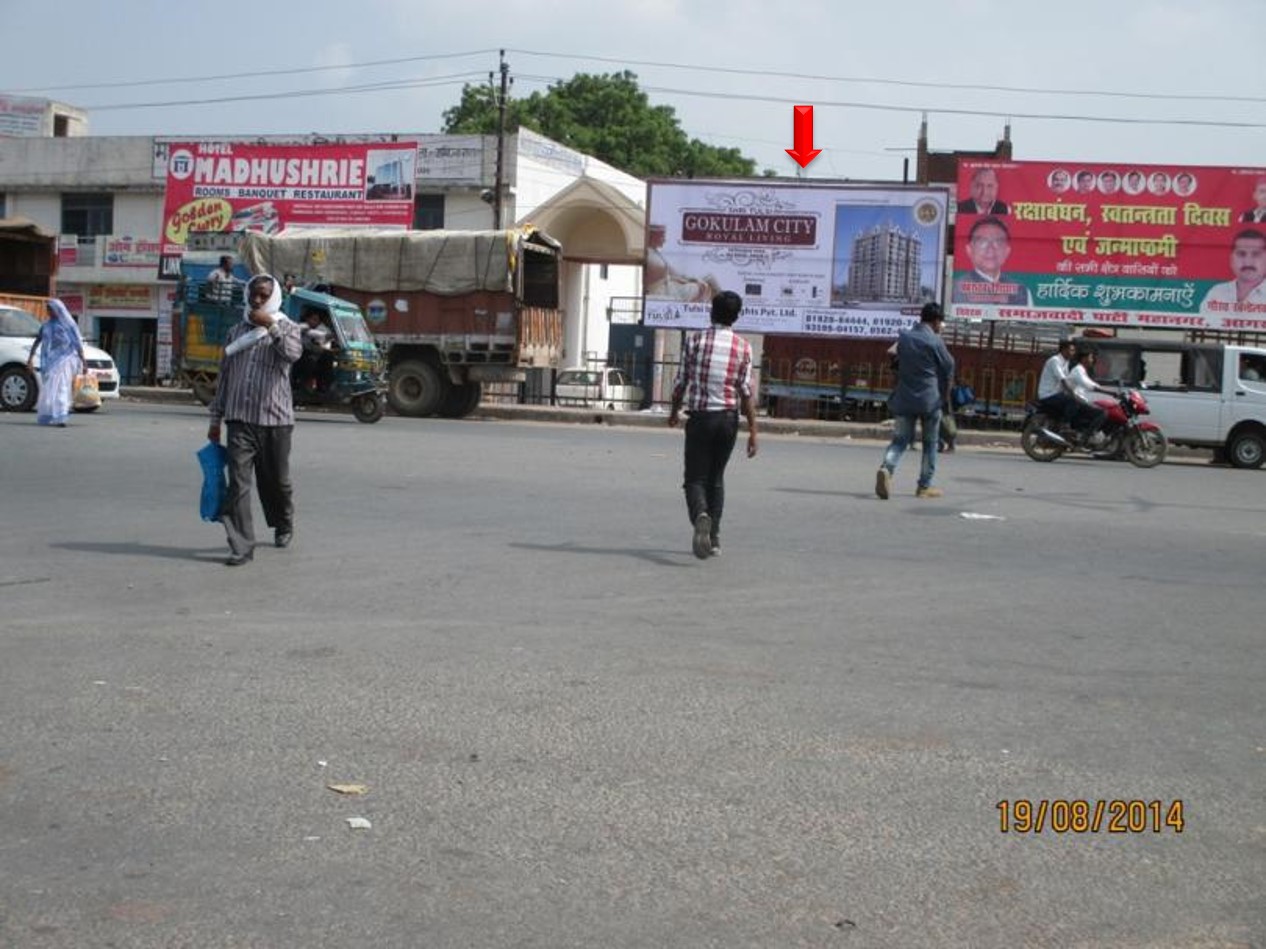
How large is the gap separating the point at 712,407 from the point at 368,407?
48.3 ft

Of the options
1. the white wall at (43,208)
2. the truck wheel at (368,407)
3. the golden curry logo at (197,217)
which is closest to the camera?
the truck wheel at (368,407)

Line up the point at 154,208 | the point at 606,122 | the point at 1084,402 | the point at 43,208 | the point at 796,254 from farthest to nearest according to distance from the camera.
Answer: the point at 606,122, the point at 43,208, the point at 154,208, the point at 796,254, the point at 1084,402

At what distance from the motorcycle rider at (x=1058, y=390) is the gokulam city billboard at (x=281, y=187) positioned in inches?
861

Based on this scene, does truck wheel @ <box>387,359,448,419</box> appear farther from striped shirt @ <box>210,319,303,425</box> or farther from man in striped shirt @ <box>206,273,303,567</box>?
striped shirt @ <box>210,319,303,425</box>

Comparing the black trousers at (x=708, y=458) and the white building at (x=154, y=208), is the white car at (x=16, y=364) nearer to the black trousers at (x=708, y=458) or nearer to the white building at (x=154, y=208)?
the black trousers at (x=708, y=458)

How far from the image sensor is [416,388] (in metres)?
27.1

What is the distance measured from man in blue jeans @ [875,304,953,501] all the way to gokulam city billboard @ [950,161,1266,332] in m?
18.1

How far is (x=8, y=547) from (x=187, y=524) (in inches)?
56.8

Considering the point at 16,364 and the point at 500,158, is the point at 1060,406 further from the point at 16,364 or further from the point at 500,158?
the point at 500,158

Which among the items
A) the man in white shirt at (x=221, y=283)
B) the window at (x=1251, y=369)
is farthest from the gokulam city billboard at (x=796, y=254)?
the man in white shirt at (x=221, y=283)

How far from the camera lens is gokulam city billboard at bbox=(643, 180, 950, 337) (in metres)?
31.1

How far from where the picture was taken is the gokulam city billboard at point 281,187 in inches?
1512

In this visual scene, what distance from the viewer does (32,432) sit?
57.2ft

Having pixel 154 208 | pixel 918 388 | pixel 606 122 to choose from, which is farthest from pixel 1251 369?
Answer: pixel 606 122
